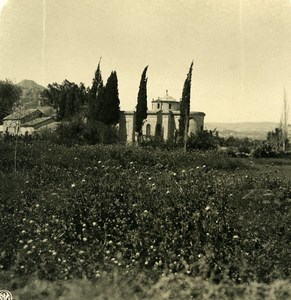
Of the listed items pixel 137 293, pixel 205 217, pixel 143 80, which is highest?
pixel 143 80

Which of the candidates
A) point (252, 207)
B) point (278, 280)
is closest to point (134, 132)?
point (252, 207)

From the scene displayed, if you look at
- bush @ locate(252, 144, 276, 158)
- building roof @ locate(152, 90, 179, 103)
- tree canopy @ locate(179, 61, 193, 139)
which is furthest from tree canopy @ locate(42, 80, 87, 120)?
bush @ locate(252, 144, 276, 158)

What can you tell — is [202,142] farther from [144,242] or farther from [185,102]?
[144,242]

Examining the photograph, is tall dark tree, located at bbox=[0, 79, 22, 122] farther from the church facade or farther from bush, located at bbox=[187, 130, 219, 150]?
bush, located at bbox=[187, 130, 219, 150]

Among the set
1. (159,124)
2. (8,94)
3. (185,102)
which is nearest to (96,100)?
(185,102)

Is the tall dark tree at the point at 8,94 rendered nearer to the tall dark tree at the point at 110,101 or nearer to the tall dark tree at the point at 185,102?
the tall dark tree at the point at 110,101

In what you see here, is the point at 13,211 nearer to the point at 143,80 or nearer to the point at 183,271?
the point at 183,271
